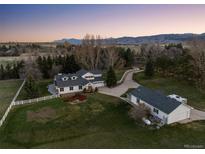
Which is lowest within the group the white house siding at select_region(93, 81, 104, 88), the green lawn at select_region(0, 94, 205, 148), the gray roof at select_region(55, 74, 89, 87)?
the green lawn at select_region(0, 94, 205, 148)

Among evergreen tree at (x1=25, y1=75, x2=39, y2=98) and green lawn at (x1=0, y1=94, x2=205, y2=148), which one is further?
evergreen tree at (x1=25, y1=75, x2=39, y2=98)

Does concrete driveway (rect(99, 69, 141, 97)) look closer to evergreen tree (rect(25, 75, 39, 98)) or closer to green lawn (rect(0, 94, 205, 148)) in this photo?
green lawn (rect(0, 94, 205, 148))

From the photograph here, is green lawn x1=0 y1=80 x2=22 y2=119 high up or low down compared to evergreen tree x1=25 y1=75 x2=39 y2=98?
down

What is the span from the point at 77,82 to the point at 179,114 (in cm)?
1399

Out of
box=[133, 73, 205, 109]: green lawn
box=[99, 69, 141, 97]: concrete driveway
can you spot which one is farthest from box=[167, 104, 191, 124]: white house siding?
box=[99, 69, 141, 97]: concrete driveway

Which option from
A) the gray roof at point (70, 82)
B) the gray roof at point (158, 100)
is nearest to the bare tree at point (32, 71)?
the gray roof at point (70, 82)

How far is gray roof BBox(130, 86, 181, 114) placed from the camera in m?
15.5

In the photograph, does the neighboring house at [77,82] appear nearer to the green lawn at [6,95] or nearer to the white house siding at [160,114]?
the green lawn at [6,95]

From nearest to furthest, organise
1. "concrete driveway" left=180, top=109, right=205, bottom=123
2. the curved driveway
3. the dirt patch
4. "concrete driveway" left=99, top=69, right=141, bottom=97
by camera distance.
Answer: "concrete driveway" left=180, top=109, right=205, bottom=123 < the curved driveway < the dirt patch < "concrete driveway" left=99, top=69, right=141, bottom=97

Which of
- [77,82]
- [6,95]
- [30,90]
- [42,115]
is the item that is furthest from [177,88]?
[6,95]

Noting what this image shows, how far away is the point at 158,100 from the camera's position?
1700 cm

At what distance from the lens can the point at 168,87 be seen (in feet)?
81.5
